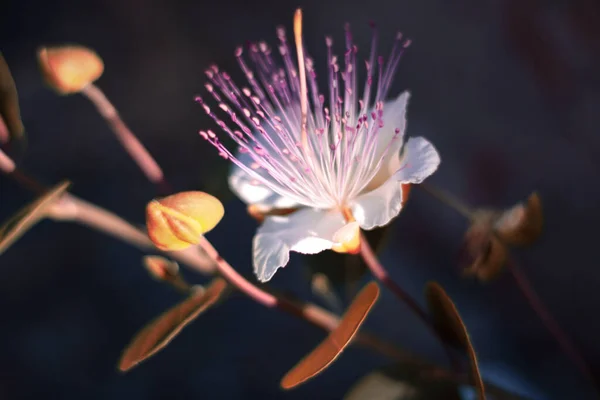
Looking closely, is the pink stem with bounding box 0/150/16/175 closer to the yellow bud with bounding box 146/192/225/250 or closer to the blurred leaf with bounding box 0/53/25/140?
the blurred leaf with bounding box 0/53/25/140

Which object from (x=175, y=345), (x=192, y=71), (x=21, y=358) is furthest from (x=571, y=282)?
(x=21, y=358)

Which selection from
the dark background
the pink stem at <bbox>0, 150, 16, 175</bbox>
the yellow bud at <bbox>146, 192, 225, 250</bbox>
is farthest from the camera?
the dark background

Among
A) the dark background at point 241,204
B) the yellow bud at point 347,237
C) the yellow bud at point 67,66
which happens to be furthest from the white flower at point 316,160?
the dark background at point 241,204

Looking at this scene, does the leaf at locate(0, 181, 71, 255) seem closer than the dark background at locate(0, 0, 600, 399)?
Yes

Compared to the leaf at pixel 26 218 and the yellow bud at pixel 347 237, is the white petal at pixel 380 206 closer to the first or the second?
the yellow bud at pixel 347 237

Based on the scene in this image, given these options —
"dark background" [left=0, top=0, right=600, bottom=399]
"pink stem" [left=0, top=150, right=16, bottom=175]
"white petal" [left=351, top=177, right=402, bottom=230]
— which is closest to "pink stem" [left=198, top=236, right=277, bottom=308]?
"white petal" [left=351, top=177, right=402, bottom=230]

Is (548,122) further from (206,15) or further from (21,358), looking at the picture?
(21,358)
